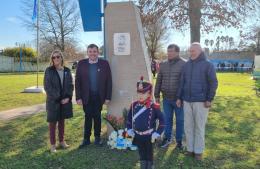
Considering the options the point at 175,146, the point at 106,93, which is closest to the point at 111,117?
the point at 106,93

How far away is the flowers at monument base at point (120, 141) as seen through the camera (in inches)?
268

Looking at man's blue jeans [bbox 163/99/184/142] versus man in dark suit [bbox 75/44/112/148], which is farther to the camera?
man's blue jeans [bbox 163/99/184/142]

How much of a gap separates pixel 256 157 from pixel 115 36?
3485mm

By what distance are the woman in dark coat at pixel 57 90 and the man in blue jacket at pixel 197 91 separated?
204 centimetres

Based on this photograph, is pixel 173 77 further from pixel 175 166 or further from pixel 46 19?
pixel 46 19

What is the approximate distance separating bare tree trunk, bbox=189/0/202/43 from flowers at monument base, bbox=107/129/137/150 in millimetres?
8513

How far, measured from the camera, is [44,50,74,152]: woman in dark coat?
651 centimetres

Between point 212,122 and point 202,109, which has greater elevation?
point 202,109

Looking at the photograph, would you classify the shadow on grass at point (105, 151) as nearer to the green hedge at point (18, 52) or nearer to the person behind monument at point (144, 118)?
the person behind monument at point (144, 118)

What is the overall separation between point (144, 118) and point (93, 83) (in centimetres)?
206

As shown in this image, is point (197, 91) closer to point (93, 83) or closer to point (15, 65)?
point (93, 83)

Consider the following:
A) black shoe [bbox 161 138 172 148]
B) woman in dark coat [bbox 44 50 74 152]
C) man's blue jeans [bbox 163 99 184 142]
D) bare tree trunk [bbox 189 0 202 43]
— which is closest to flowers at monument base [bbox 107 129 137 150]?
black shoe [bbox 161 138 172 148]

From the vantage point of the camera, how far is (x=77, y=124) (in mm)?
9250

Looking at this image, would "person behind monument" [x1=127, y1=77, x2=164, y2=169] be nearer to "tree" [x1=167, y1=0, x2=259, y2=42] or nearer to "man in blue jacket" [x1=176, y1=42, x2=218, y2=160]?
"man in blue jacket" [x1=176, y1=42, x2=218, y2=160]
